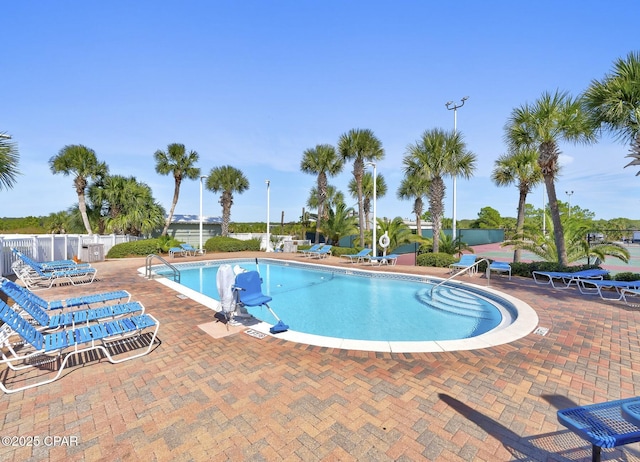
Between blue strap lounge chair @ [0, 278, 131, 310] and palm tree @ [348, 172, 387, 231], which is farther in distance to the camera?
palm tree @ [348, 172, 387, 231]

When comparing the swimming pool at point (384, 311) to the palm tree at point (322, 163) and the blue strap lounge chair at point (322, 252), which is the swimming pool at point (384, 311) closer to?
the blue strap lounge chair at point (322, 252)

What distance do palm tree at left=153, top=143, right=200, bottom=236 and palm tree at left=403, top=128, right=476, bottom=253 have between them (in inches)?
709

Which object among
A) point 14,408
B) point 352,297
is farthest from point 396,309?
point 14,408

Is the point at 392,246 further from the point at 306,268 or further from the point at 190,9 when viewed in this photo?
the point at 190,9

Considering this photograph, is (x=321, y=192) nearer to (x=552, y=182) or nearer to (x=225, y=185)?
(x=225, y=185)

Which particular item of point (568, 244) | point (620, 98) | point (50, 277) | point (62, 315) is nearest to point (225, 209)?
point (50, 277)

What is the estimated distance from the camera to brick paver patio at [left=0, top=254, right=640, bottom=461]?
2.46 metres

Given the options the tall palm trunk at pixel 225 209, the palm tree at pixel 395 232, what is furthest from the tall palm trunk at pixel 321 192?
the tall palm trunk at pixel 225 209

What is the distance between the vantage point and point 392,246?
59.4 feet

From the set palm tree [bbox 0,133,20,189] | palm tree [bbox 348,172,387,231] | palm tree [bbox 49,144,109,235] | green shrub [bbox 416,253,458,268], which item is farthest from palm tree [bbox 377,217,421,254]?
palm tree [bbox 49,144,109,235]

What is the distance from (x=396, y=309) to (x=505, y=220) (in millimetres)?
60158

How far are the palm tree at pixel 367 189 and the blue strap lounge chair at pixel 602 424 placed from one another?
2241 centimetres

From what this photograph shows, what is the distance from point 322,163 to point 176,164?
12224 millimetres

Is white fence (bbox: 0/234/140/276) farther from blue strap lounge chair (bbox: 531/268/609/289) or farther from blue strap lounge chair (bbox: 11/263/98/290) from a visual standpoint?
blue strap lounge chair (bbox: 531/268/609/289)
